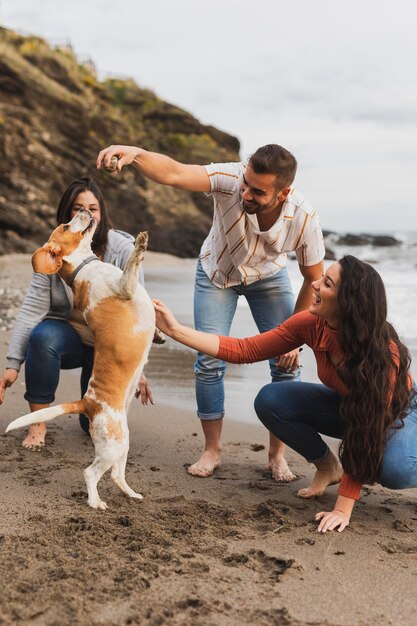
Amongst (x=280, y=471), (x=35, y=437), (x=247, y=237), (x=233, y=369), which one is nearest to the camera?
(x=247, y=237)

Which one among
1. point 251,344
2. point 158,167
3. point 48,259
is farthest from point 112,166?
point 251,344

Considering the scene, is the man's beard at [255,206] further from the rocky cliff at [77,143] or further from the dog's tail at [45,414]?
the rocky cliff at [77,143]

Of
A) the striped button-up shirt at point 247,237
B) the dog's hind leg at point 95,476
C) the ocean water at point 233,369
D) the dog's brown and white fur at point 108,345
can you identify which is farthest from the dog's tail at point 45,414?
the ocean water at point 233,369

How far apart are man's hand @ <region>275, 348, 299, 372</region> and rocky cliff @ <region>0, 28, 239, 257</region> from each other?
1644cm

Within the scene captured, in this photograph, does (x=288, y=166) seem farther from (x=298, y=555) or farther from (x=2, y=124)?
(x=2, y=124)

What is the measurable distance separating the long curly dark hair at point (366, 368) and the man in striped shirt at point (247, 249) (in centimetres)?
65

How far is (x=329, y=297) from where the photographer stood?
10.9 ft

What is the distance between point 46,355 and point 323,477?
182 centimetres

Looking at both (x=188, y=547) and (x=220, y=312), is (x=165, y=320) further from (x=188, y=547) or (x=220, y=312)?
Result: (x=188, y=547)

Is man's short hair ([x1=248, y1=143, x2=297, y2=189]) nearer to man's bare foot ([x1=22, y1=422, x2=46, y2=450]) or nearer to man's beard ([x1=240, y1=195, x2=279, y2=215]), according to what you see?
man's beard ([x1=240, y1=195, x2=279, y2=215])

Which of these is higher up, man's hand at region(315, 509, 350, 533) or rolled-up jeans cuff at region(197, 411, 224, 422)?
rolled-up jeans cuff at region(197, 411, 224, 422)

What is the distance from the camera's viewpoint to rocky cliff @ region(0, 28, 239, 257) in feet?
71.9

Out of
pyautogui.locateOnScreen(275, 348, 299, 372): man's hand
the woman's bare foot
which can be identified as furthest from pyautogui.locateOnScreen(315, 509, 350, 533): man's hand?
pyautogui.locateOnScreen(275, 348, 299, 372): man's hand

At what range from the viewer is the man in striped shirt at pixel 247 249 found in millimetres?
3613
